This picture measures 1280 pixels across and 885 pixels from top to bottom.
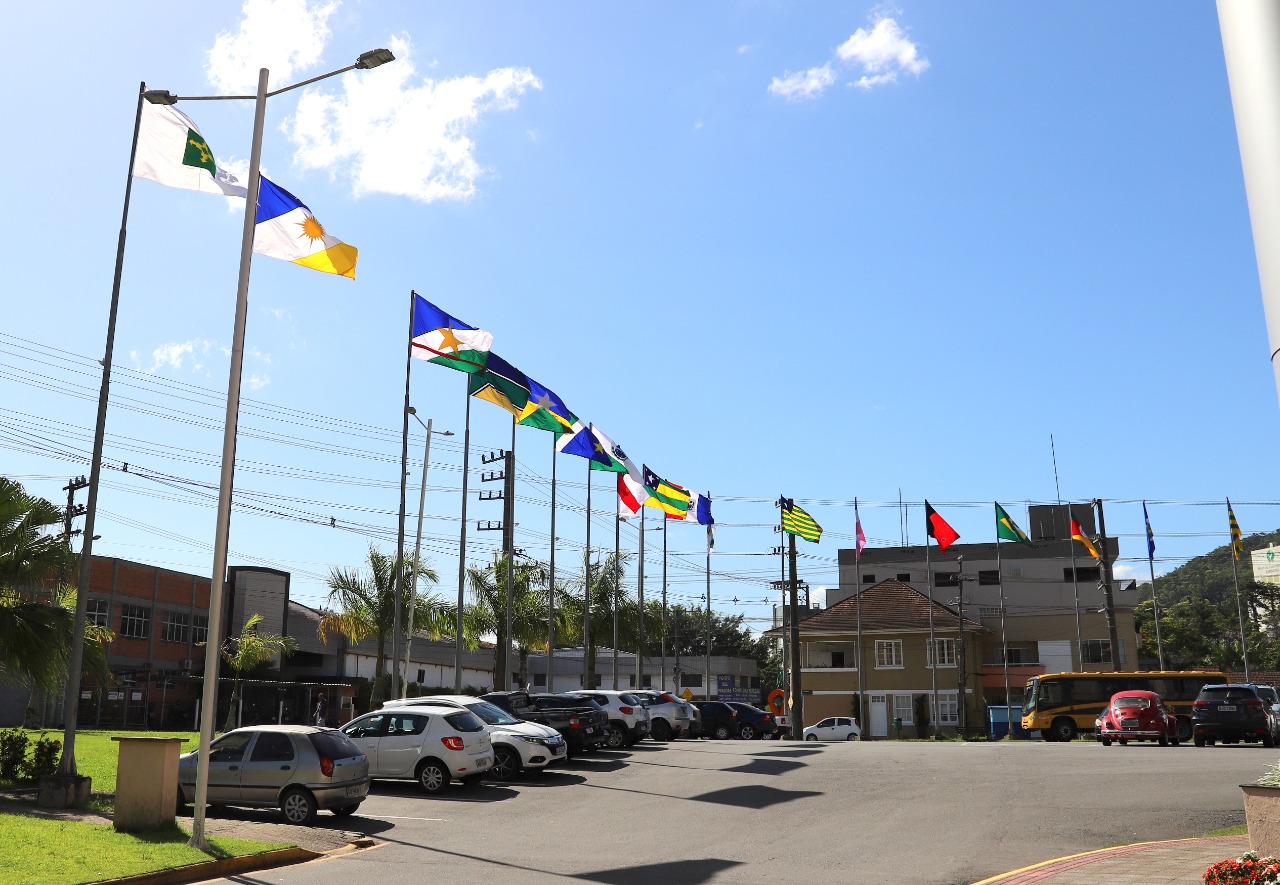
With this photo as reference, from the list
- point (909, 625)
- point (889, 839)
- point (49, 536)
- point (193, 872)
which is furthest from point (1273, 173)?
point (909, 625)

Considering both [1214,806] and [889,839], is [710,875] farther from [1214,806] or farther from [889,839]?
[1214,806]

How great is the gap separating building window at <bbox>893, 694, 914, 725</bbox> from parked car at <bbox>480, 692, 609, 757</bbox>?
38.8m

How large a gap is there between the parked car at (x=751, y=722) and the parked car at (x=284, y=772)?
25.3m

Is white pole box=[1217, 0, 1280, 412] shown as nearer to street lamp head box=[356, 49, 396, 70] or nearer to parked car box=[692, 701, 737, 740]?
street lamp head box=[356, 49, 396, 70]

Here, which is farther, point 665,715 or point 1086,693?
point 1086,693

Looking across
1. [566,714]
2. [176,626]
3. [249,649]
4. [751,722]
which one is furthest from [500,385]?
[176,626]

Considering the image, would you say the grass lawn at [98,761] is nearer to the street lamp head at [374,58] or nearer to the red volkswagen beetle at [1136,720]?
the street lamp head at [374,58]

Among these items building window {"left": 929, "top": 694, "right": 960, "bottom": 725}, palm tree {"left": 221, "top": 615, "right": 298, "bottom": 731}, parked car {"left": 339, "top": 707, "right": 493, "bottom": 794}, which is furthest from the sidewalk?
building window {"left": 929, "top": 694, "right": 960, "bottom": 725}

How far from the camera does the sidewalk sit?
39.5ft

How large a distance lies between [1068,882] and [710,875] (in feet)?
12.8

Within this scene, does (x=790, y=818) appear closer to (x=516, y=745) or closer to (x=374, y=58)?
(x=516, y=745)

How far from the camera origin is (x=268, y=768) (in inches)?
696

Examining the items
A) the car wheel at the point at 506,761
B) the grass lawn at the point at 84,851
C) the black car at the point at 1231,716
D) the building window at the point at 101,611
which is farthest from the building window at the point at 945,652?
→ the grass lawn at the point at 84,851

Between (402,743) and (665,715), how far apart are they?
16.4m
